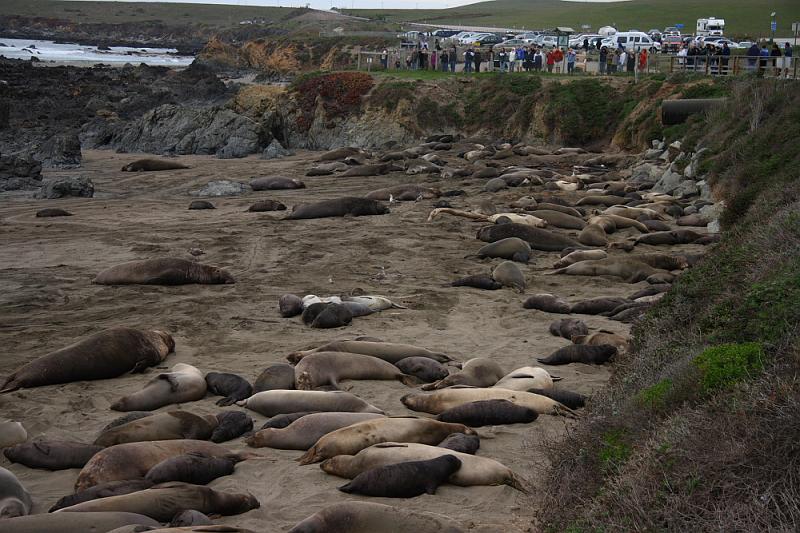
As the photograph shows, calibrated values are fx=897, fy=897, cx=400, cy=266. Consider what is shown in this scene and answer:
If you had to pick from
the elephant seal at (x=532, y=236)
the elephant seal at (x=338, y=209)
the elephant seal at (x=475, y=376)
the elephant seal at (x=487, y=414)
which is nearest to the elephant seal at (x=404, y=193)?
the elephant seal at (x=338, y=209)

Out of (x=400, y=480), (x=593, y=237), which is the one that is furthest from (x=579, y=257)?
(x=400, y=480)

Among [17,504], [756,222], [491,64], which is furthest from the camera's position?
[491,64]

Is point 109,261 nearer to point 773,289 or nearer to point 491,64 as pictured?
point 773,289

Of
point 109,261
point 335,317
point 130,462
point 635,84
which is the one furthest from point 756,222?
point 635,84

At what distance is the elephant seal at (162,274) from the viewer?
13.4 metres

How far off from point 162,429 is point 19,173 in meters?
20.3

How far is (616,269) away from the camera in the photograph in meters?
14.3

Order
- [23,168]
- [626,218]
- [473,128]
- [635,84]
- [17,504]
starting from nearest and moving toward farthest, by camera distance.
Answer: [17,504]
[626,218]
[23,168]
[635,84]
[473,128]

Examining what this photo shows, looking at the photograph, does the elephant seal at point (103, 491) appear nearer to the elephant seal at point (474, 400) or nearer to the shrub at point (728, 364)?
the elephant seal at point (474, 400)

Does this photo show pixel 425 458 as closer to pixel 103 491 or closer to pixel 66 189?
pixel 103 491

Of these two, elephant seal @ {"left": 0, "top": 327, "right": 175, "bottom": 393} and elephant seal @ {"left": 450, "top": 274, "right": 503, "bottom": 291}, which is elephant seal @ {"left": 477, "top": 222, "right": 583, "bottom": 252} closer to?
elephant seal @ {"left": 450, "top": 274, "right": 503, "bottom": 291}

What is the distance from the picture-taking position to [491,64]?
43.4m

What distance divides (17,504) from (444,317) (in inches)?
267

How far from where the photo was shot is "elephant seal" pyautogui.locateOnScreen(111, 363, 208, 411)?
843 centimetres
